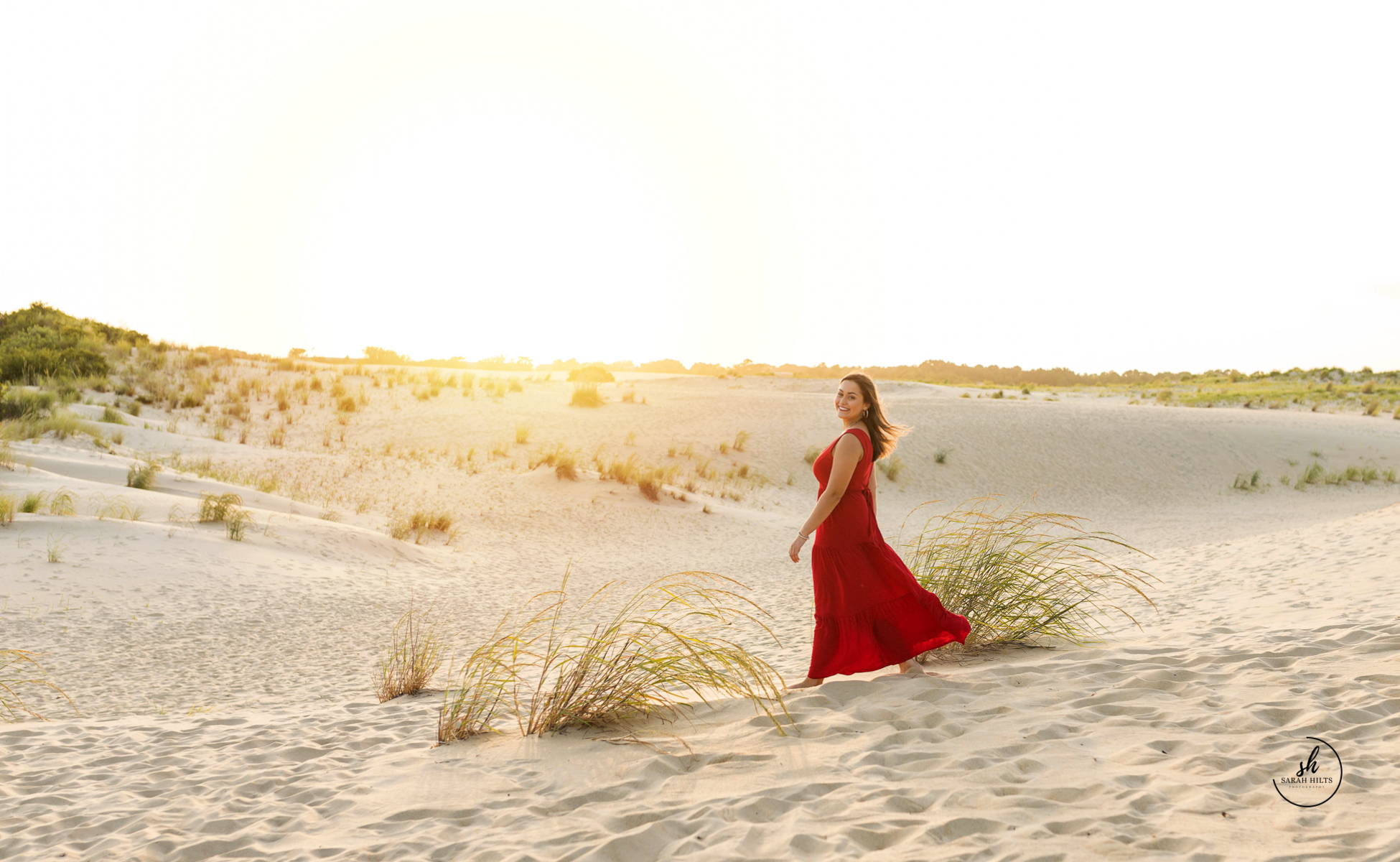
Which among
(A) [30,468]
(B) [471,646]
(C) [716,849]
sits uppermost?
(A) [30,468]

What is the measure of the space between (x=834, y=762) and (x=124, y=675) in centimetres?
599

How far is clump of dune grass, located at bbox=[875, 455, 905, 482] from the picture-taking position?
2189 cm

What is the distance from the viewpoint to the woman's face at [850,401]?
5004 millimetres

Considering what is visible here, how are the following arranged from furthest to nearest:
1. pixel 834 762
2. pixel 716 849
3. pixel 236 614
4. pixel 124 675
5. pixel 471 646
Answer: pixel 236 614 → pixel 471 646 → pixel 124 675 → pixel 834 762 → pixel 716 849

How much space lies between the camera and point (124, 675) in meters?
6.57

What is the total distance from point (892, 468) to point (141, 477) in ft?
55.5

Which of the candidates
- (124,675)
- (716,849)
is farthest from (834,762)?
(124,675)

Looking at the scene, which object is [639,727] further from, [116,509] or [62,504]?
[62,504]

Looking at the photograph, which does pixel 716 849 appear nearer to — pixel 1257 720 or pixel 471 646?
pixel 1257 720

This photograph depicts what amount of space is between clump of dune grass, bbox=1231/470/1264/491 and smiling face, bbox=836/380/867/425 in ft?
68.4

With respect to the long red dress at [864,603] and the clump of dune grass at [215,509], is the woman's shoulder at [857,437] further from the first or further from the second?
the clump of dune grass at [215,509]

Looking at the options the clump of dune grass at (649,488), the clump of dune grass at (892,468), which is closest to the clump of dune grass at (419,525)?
the clump of dune grass at (649,488)

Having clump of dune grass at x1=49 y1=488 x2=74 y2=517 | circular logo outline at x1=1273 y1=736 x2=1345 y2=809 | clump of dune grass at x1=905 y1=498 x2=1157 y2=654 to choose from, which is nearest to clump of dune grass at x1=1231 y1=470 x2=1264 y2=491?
clump of dune grass at x1=905 y1=498 x2=1157 y2=654

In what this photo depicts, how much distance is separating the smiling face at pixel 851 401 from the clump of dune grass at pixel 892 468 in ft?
56.4
